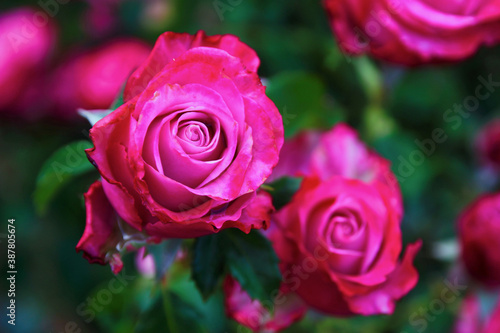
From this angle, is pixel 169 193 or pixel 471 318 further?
pixel 471 318

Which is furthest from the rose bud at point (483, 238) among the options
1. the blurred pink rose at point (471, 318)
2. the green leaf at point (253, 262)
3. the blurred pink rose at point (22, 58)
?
the blurred pink rose at point (22, 58)

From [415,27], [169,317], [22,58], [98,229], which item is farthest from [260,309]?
[22,58]

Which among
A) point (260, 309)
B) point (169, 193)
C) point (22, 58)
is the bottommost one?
point (22, 58)

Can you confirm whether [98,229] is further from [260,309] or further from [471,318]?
[471,318]

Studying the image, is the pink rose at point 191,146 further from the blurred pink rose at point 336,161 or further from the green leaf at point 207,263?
the blurred pink rose at point 336,161

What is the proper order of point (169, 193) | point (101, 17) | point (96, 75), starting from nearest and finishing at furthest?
point (169, 193) < point (96, 75) < point (101, 17)

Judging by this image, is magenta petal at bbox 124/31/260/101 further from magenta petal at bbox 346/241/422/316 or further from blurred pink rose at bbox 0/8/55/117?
blurred pink rose at bbox 0/8/55/117

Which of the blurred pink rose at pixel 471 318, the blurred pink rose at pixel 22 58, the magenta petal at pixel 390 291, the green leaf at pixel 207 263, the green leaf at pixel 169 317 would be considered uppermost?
the magenta petal at pixel 390 291
